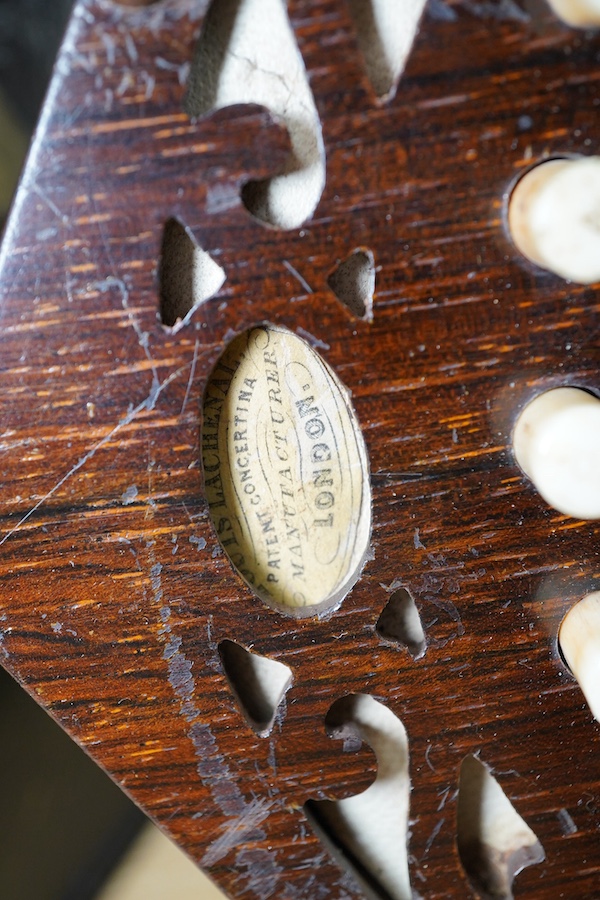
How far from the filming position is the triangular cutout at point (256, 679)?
379mm

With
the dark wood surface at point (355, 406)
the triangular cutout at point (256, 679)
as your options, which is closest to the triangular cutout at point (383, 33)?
the dark wood surface at point (355, 406)

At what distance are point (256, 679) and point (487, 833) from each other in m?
0.15

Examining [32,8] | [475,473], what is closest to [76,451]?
[475,473]

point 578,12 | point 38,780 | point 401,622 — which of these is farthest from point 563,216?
point 38,780

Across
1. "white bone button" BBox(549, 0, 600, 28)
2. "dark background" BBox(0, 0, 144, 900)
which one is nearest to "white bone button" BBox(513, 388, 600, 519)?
"white bone button" BBox(549, 0, 600, 28)

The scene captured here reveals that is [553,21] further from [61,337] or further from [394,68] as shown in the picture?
[61,337]

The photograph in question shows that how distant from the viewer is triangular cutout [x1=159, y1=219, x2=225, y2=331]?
12.5 inches

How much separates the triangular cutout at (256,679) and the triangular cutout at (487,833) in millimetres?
106

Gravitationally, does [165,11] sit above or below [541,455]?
above

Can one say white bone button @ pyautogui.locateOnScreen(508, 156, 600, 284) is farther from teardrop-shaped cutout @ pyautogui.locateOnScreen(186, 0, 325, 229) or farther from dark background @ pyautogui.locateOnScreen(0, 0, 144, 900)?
dark background @ pyautogui.locateOnScreen(0, 0, 144, 900)

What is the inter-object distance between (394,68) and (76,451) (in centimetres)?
19

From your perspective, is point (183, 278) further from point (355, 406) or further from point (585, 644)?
point (585, 644)

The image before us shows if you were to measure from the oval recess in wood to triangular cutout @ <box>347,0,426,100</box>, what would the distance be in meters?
0.10

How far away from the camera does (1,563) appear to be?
1.11 feet
